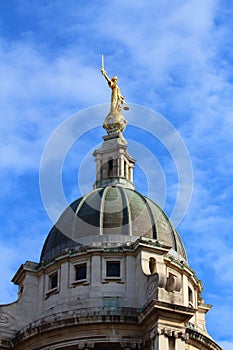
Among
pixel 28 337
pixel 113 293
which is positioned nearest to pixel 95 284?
pixel 113 293

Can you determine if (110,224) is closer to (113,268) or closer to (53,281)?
(113,268)

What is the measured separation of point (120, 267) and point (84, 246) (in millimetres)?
3004

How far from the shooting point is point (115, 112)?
8350 centimetres

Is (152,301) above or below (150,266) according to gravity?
below

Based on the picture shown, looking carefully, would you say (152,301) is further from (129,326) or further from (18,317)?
(18,317)

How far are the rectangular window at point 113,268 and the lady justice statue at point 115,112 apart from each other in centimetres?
1574

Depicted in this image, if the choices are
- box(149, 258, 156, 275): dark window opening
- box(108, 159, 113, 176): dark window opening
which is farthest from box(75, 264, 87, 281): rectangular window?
box(108, 159, 113, 176): dark window opening

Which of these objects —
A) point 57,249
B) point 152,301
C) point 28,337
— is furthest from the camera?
point 57,249

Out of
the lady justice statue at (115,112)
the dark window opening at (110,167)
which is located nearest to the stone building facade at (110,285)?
the dark window opening at (110,167)

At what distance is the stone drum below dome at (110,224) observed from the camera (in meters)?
72.1

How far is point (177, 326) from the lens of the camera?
63.3m

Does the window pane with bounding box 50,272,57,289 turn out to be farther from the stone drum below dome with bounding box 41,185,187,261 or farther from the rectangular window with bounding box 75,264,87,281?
the rectangular window with bounding box 75,264,87,281

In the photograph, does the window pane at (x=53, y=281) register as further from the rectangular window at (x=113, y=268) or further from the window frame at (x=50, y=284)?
the rectangular window at (x=113, y=268)

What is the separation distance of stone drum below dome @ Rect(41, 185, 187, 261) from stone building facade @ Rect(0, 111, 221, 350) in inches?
2.9
